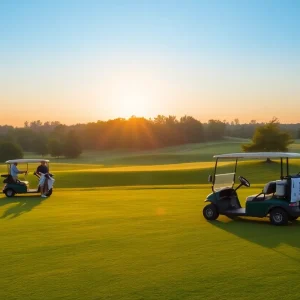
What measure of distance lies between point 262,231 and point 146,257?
4107 mm

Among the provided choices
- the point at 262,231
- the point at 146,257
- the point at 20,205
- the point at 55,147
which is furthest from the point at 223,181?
the point at 55,147

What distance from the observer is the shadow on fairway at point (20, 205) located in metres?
16.1

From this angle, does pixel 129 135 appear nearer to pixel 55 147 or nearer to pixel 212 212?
pixel 55 147

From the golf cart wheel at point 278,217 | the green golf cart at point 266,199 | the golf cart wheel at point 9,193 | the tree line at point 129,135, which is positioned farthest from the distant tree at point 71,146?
the golf cart wheel at point 278,217

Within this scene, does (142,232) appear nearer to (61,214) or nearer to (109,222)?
(109,222)

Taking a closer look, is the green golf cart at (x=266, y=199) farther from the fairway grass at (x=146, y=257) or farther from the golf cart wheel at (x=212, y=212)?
the fairway grass at (x=146, y=257)

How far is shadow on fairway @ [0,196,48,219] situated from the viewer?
1609 cm

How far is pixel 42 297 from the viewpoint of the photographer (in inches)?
266

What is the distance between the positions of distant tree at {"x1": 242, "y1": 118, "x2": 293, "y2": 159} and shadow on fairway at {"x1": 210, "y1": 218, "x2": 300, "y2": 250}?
125 feet

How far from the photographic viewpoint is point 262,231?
11.7 m

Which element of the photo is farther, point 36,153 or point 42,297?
point 36,153

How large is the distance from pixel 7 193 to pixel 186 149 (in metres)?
82.2

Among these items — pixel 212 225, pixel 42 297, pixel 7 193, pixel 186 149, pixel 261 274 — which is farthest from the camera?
pixel 186 149

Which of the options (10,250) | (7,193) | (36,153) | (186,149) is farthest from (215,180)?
(36,153)
